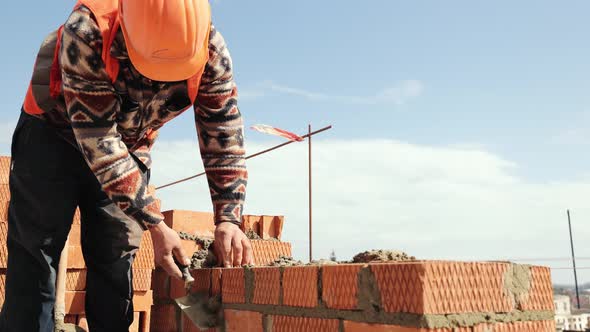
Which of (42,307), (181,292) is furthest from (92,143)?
(181,292)

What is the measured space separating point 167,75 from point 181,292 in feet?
4.40

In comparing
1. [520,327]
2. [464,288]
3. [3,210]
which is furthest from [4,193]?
[520,327]

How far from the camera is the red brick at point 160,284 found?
308cm

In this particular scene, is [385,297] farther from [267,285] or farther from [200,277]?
[200,277]

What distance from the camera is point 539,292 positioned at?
1755 millimetres

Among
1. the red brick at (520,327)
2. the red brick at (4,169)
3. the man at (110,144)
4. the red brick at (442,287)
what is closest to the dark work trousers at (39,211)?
the man at (110,144)

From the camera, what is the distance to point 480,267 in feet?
5.20

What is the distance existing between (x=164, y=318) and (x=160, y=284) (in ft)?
0.65

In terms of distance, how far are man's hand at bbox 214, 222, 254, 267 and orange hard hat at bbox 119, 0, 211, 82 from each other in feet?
2.15

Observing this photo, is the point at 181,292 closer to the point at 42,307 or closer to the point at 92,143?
the point at 42,307

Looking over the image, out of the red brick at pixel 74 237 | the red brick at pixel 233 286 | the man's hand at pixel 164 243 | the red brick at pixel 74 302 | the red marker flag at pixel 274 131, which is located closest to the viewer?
the man's hand at pixel 164 243

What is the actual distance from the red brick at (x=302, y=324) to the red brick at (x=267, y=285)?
8 cm

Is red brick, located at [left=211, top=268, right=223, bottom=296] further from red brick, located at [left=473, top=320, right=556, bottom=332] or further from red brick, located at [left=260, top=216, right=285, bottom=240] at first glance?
red brick, located at [left=260, top=216, right=285, bottom=240]

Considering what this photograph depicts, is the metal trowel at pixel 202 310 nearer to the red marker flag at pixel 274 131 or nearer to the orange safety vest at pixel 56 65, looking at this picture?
the orange safety vest at pixel 56 65
